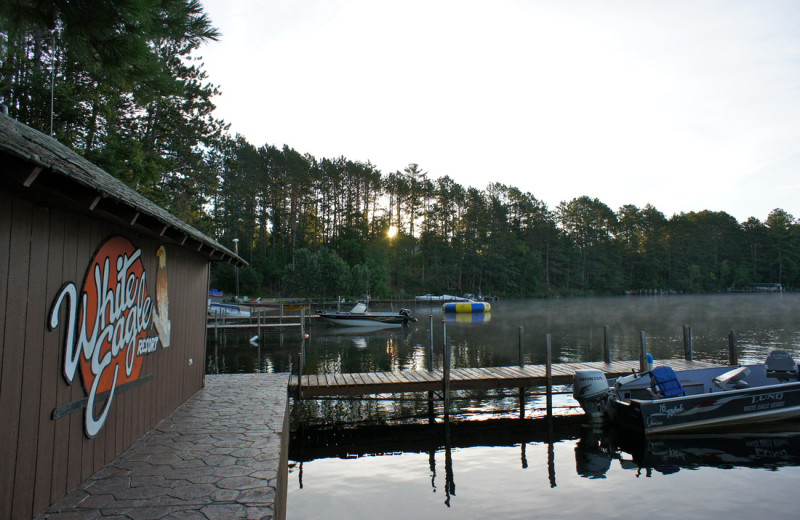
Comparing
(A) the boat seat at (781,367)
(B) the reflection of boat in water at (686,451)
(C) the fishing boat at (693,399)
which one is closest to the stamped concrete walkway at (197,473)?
(B) the reflection of boat in water at (686,451)

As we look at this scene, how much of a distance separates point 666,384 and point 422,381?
500cm

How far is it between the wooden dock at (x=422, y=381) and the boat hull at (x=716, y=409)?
6.79 ft

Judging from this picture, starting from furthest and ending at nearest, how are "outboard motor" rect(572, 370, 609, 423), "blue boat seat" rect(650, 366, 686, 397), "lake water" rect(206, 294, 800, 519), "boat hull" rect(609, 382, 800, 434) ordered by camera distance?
"outboard motor" rect(572, 370, 609, 423) → "blue boat seat" rect(650, 366, 686, 397) → "boat hull" rect(609, 382, 800, 434) → "lake water" rect(206, 294, 800, 519)

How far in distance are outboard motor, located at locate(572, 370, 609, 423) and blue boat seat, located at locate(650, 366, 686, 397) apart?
3.56 ft

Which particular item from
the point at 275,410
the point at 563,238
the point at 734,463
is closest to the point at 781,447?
the point at 734,463

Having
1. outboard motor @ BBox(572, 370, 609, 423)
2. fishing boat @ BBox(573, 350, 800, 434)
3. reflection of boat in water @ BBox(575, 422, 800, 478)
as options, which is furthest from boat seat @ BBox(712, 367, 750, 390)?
outboard motor @ BBox(572, 370, 609, 423)

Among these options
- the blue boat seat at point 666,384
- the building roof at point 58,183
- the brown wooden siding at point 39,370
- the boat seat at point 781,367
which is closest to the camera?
the building roof at point 58,183

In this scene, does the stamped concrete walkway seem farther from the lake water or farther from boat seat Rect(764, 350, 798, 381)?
boat seat Rect(764, 350, 798, 381)

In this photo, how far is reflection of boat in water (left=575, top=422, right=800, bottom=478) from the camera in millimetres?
8281

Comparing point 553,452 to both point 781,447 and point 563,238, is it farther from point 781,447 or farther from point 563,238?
point 563,238

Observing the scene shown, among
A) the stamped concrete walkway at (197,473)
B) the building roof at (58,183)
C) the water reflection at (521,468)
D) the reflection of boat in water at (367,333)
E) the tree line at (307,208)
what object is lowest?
the water reflection at (521,468)

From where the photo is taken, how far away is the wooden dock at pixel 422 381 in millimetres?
10273

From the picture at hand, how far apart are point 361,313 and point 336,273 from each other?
44.6ft

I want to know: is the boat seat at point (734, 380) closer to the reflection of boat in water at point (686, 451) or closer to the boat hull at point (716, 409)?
the boat hull at point (716, 409)
